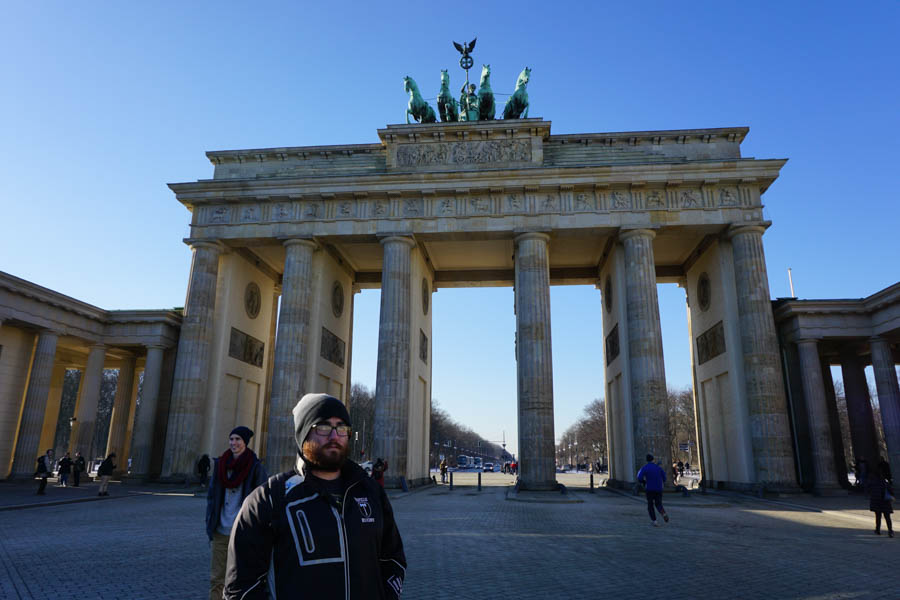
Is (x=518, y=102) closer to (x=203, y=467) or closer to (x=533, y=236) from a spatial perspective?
(x=533, y=236)

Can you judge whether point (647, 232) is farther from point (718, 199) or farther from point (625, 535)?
point (625, 535)

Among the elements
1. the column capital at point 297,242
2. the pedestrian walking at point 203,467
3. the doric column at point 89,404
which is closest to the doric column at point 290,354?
the column capital at point 297,242

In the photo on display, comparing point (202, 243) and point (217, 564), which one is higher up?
point (202, 243)

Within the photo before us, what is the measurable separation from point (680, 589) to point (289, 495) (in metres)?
6.53

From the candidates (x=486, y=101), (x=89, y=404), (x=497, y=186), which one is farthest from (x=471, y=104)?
(x=89, y=404)

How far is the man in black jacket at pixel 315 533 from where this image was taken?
2.52m

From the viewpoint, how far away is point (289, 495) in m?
2.66

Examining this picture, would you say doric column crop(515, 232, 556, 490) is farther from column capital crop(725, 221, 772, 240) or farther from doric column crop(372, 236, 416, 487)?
column capital crop(725, 221, 772, 240)

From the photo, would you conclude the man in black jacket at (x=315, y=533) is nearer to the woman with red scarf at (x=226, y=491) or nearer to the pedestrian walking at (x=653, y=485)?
the woman with red scarf at (x=226, y=491)

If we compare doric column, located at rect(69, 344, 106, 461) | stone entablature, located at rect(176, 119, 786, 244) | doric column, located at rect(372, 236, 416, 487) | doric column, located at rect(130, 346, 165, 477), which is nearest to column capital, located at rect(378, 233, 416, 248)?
doric column, located at rect(372, 236, 416, 487)

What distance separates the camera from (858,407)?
2708 cm

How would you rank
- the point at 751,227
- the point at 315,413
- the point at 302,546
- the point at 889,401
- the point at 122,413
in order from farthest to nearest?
1. the point at 122,413
2. the point at 751,227
3. the point at 889,401
4. the point at 315,413
5. the point at 302,546

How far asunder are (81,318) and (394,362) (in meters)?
16.9

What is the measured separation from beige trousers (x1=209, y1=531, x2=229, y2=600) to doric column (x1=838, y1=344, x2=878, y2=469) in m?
28.9
